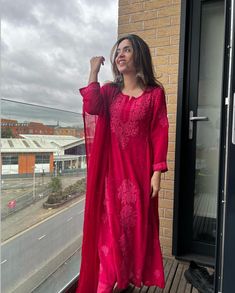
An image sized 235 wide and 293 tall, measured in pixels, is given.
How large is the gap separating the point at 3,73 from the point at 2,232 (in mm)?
611

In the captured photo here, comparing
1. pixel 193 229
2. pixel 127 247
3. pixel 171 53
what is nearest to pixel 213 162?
pixel 193 229

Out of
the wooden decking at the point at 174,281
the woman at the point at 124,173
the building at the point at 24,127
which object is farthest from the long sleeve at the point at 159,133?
the wooden decking at the point at 174,281

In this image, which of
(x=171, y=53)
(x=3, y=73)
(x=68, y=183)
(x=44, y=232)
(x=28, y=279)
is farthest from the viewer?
(x=171, y=53)

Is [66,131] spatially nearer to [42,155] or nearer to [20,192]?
[42,155]

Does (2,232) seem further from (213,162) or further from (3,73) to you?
(213,162)

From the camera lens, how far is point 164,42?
2.01 meters

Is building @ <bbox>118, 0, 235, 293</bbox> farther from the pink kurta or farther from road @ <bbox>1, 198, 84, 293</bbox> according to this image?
road @ <bbox>1, 198, 84, 293</bbox>

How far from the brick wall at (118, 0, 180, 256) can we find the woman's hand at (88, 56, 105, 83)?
2.43 ft

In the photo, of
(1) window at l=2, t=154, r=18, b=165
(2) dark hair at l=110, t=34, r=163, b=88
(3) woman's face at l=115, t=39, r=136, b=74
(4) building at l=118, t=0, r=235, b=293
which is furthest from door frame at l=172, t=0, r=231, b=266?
(1) window at l=2, t=154, r=18, b=165

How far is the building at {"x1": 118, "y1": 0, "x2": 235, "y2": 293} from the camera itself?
197 cm

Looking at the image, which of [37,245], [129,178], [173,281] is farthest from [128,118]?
[173,281]

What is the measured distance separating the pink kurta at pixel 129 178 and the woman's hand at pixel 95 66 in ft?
0.11

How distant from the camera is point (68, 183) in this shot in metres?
1.47

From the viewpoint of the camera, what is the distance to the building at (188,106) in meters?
1.97
